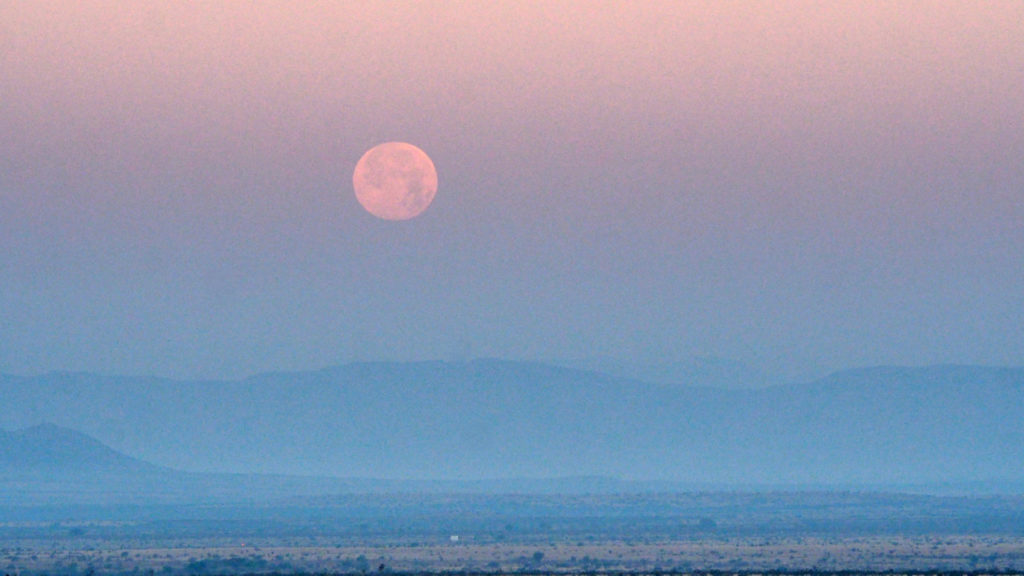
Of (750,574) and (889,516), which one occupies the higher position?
(889,516)

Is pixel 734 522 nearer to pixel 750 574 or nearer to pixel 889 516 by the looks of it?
pixel 889 516

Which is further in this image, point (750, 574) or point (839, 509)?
point (839, 509)

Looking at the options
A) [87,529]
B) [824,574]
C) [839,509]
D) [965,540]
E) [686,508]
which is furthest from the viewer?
[686,508]

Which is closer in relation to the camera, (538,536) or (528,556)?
(528,556)

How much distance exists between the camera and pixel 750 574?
57406 millimetres

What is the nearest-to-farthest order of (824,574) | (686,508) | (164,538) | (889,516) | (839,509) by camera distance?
(824,574) → (164,538) → (889,516) → (839,509) → (686,508)

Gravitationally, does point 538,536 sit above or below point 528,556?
above

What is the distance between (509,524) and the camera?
126 metres

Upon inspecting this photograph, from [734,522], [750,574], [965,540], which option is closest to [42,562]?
[750,574]

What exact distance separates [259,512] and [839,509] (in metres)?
55.2

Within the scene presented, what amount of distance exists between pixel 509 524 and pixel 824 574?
7111 centimetres

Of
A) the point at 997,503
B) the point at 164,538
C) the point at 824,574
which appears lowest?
the point at 824,574

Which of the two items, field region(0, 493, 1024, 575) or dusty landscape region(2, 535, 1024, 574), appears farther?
field region(0, 493, 1024, 575)

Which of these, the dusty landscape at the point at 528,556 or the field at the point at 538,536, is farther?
the field at the point at 538,536
